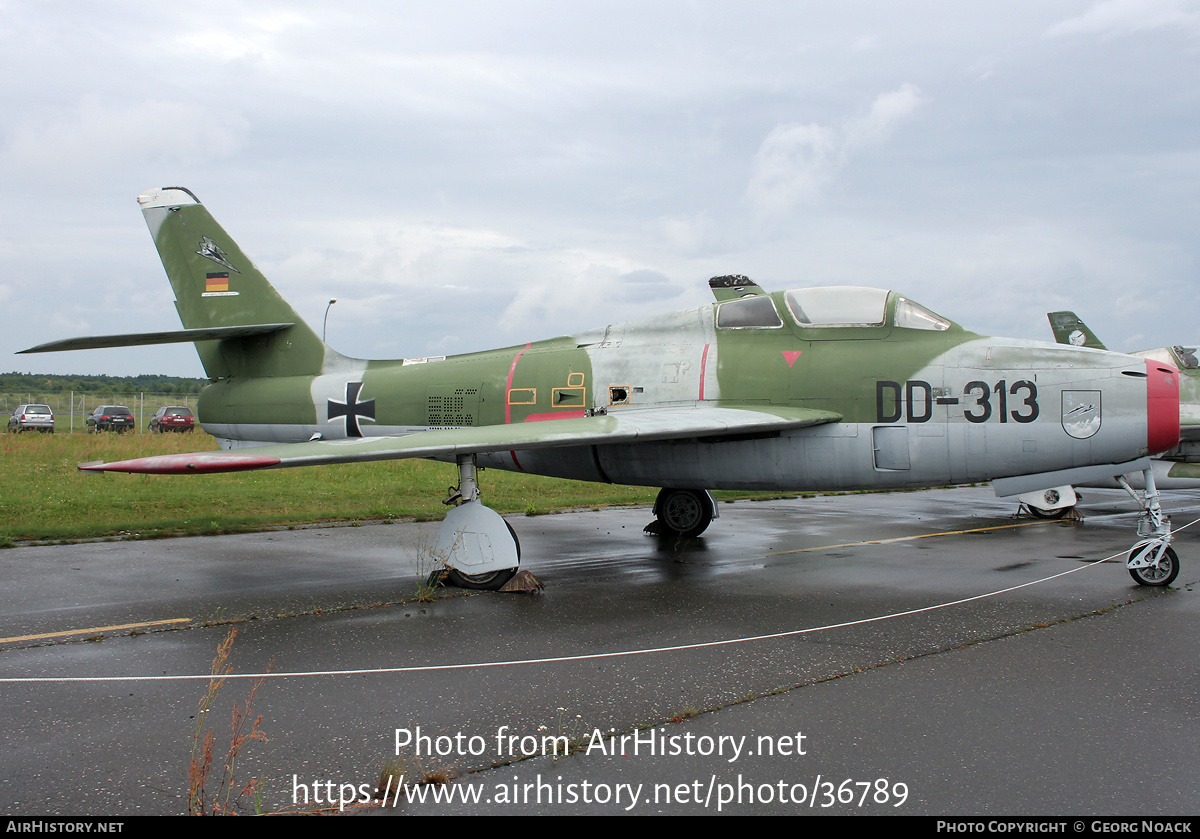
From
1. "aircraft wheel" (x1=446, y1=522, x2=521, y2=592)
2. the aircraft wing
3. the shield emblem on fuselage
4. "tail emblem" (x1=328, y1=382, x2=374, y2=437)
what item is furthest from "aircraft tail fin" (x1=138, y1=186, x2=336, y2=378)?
the shield emblem on fuselage

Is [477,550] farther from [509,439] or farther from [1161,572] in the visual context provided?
[1161,572]

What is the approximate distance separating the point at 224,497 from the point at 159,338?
6.01 metres

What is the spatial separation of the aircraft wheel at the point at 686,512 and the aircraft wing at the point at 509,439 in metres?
3.02

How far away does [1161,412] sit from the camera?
310 inches

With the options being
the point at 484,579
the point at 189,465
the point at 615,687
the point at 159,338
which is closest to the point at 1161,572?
the point at 615,687

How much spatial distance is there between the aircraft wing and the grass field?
509 centimetres

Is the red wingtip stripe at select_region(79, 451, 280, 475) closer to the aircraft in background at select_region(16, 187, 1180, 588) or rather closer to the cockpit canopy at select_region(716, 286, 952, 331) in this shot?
the aircraft in background at select_region(16, 187, 1180, 588)

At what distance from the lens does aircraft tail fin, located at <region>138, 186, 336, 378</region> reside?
11.7 m

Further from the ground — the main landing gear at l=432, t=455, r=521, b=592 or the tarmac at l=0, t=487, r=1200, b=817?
the main landing gear at l=432, t=455, r=521, b=592

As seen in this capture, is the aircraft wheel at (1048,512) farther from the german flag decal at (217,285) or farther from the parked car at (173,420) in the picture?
the parked car at (173,420)

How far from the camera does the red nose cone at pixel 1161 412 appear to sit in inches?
310

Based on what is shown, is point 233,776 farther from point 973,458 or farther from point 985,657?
point 973,458

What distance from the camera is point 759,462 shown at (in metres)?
9.05
